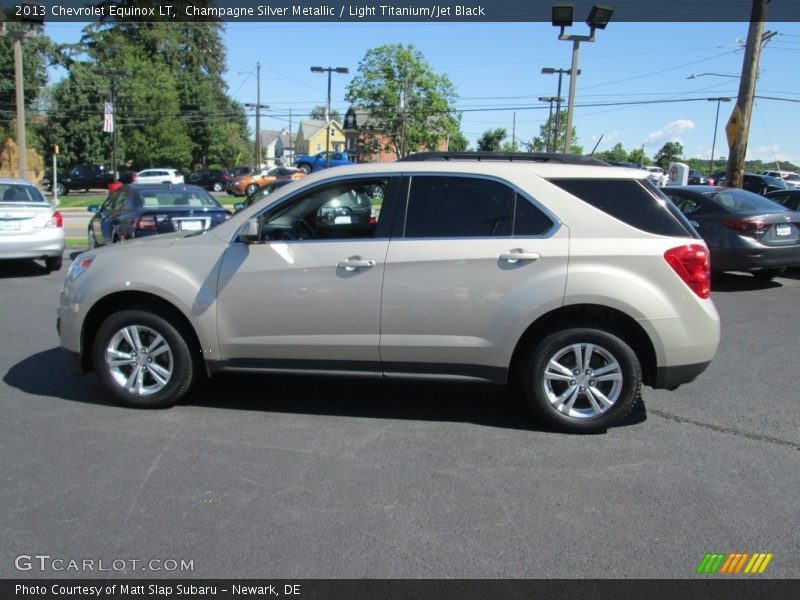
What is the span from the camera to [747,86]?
15.5m

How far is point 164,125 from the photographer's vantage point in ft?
180

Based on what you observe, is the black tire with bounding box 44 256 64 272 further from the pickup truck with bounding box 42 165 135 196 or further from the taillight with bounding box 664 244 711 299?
the pickup truck with bounding box 42 165 135 196

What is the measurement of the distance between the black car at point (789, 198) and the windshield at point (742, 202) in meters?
2.08

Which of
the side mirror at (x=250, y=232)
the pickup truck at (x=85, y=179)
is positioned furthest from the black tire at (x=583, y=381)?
the pickup truck at (x=85, y=179)

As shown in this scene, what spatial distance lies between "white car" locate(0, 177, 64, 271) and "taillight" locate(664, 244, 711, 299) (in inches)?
392

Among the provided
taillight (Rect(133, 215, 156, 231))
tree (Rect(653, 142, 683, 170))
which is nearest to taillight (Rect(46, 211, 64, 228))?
taillight (Rect(133, 215, 156, 231))

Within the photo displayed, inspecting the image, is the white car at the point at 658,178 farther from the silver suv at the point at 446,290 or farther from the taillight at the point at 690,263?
the taillight at the point at 690,263

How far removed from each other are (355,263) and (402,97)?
4463 centimetres

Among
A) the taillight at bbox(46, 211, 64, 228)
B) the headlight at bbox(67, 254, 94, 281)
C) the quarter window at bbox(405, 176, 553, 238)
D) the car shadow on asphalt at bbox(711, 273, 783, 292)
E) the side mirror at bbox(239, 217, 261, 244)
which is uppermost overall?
the quarter window at bbox(405, 176, 553, 238)

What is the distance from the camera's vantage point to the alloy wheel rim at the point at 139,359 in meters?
→ 5.01

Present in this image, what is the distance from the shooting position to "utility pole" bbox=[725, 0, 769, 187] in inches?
608

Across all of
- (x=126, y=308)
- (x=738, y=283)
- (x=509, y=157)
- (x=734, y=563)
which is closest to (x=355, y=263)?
(x=509, y=157)

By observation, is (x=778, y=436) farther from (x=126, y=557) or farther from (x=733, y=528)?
(x=126, y=557)

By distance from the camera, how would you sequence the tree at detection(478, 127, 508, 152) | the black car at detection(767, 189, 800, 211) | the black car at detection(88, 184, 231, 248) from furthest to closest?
1. the tree at detection(478, 127, 508, 152)
2. the black car at detection(767, 189, 800, 211)
3. the black car at detection(88, 184, 231, 248)
